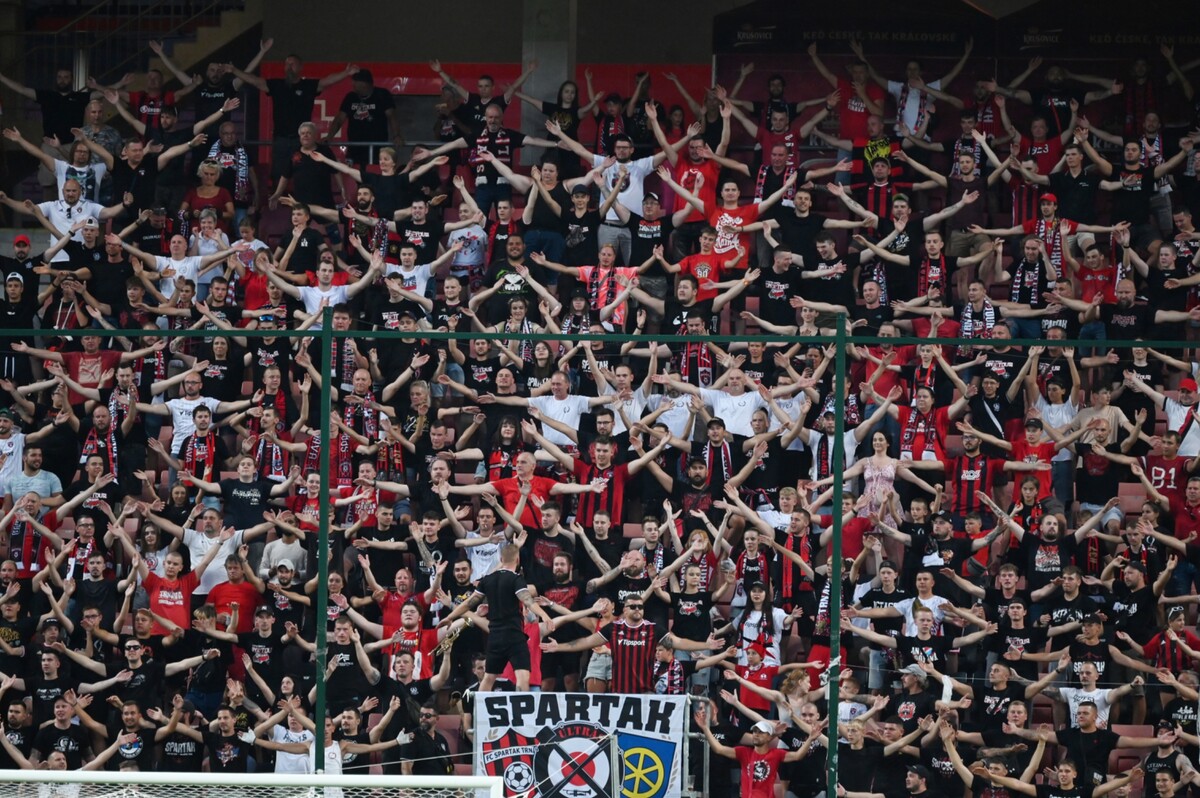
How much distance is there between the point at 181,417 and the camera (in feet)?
42.3

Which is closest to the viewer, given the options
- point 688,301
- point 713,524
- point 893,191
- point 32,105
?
point 713,524

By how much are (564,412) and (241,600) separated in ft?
8.62

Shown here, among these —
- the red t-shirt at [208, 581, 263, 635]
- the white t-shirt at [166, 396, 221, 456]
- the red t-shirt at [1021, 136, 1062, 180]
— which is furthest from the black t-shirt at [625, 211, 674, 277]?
the red t-shirt at [208, 581, 263, 635]

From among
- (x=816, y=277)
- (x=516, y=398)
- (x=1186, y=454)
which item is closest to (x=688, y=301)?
(x=816, y=277)

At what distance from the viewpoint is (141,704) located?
37.7ft

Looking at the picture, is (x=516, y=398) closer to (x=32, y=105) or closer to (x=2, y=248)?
(x=2, y=248)

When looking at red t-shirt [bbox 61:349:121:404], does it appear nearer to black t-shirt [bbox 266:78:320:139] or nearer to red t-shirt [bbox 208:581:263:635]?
red t-shirt [bbox 208:581:263:635]

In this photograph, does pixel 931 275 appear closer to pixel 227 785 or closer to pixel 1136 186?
pixel 1136 186

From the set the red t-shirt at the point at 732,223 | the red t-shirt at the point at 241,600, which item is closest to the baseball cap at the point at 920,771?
the red t-shirt at the point at 241,600

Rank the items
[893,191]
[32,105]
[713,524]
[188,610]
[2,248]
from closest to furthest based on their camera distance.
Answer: [713,524] → [188,610] → [893,191] → [2,248] → [32,105]

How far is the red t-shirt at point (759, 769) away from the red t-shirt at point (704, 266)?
17.0 feet

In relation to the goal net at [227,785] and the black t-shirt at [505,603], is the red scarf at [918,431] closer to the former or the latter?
the black t-shirt at [505,603]

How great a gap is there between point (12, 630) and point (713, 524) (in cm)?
466

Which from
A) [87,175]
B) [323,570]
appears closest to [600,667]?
[323,570]
